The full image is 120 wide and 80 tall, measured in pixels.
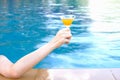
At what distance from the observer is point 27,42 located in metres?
7.62

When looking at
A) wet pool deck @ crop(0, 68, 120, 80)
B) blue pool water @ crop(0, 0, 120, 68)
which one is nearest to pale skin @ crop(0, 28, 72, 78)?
wet pool deck @ crop(0, 68, 120, 80)

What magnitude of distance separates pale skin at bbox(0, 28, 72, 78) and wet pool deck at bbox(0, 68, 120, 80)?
111 mm

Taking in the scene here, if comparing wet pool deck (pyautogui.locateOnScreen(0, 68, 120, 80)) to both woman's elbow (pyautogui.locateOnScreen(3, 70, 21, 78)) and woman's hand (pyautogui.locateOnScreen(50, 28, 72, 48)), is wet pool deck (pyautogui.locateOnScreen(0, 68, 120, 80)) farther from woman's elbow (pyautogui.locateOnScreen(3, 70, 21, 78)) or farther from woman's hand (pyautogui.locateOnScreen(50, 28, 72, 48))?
woman's hand (pyautogui.locateOnScreen(50, 28, 72, 48))

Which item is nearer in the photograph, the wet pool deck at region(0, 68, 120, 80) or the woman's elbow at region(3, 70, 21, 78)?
the woman's elbow at region(3, 70, 21, 78)

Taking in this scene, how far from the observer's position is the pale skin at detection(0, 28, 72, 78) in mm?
2791

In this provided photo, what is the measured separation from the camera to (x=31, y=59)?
3.00 metres

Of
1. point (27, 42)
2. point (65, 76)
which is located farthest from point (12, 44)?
point (65, 76)

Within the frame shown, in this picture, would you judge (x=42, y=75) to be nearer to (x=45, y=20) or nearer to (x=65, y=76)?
(x=65, y=76)

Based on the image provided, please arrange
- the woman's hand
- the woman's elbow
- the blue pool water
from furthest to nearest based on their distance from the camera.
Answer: the blue pool water, the woman's elbow, the woman's hand

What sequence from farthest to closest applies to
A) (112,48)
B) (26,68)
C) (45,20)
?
(45,20) < (112,48) < (26,68)

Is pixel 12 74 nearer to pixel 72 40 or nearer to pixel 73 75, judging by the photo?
pixel 73 75

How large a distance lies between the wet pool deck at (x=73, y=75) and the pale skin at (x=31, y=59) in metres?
0.11

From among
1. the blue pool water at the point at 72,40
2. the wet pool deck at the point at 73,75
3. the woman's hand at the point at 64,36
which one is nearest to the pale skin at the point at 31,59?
the woman's hand at the point at 64,36

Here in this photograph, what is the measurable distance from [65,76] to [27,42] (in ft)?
14.5
